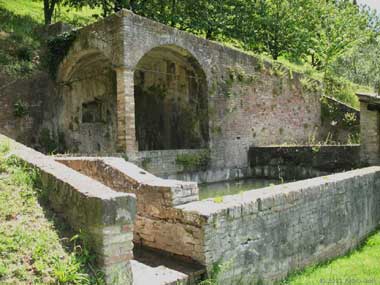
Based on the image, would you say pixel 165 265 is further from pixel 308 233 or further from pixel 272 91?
pixel 272 91

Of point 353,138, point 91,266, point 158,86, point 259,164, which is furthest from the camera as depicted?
point 353,138

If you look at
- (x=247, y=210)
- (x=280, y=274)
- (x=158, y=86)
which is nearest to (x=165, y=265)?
(x=247, y=210)

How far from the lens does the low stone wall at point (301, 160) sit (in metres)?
11.3

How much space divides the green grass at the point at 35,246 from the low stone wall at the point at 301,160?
351 inches

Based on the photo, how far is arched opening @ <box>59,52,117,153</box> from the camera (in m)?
→ 14.0

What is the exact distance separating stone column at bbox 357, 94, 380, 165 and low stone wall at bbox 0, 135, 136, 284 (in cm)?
784

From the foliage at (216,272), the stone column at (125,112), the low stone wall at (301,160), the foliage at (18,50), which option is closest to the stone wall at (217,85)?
the stone column at (125,112)

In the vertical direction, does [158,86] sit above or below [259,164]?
above

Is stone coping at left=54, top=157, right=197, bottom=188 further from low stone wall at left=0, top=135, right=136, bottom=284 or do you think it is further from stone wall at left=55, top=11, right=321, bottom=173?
stone wall at left=55, top=11, right=321, bottom=173

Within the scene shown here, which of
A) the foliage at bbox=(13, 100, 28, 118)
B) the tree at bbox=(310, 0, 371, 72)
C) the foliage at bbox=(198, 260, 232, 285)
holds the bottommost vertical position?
the foliage at bbox=(198, 260, 232, 285)

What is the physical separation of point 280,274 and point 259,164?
331 inches

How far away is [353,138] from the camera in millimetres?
16484

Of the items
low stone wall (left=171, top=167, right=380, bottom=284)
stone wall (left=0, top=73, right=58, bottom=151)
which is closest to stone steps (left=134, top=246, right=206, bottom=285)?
low stone wall (left=171, top=167, right=380, bottom=284)

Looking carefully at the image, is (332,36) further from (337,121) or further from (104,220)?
(104,220)
